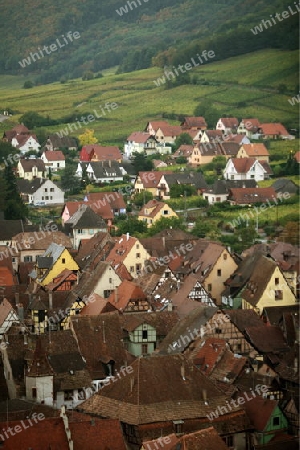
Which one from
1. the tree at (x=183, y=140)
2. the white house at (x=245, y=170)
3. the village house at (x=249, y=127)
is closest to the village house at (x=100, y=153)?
the tree at (x=183, y=140)

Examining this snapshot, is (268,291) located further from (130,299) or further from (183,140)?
(183,140)

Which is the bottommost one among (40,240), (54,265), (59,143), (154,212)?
(54,265)

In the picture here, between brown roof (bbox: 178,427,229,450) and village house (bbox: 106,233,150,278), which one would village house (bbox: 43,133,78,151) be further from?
brown roof (bbox: 178,427,229,450)

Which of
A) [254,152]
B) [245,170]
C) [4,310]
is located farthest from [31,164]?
[4,310]

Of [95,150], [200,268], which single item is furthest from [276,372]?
[95,150]

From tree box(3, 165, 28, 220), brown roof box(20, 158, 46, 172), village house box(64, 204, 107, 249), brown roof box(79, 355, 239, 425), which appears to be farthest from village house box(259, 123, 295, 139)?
brown roof box(79, 355, 239, 425)

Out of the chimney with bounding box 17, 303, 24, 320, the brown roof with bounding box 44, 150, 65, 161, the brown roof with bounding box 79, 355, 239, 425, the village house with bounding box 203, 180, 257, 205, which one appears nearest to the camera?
the brown roof with bounding box 79, 355, 239, 425

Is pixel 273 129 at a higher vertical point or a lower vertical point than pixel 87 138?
lower
